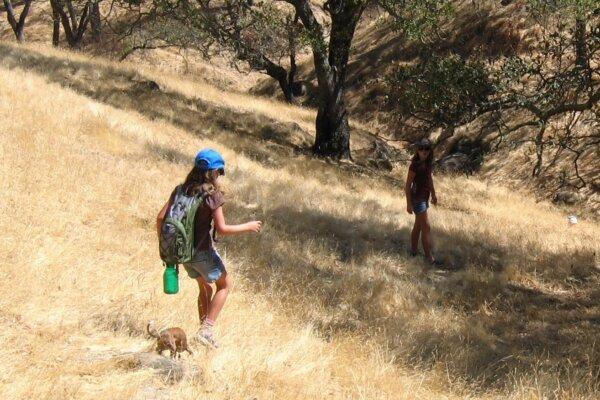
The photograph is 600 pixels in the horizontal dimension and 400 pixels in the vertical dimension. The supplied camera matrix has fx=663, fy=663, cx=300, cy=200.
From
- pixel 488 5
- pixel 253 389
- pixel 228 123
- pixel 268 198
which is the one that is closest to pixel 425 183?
pixel 268 198

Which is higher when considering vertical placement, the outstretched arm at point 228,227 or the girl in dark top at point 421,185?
the outstretched arm at point 228,227

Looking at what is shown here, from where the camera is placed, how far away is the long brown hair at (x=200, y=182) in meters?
4.42

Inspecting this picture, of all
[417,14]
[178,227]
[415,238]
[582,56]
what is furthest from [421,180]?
[417,14]

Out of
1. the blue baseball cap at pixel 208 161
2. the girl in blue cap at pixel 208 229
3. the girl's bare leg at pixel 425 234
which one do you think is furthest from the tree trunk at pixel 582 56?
the blue baseball cap at pixel 208 161

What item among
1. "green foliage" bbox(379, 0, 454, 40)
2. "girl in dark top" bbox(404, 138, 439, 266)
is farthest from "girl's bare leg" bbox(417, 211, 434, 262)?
"green foliage" bbox(379, 0, 454, 40)

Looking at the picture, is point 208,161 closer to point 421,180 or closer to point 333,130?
point 421,180

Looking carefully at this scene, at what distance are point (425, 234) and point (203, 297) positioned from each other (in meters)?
4.65

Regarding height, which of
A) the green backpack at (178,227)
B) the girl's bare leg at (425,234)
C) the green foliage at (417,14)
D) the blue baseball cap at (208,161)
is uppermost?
the green foliage at (417,14)

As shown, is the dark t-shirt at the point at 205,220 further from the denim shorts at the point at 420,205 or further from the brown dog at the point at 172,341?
the denim shorts at the point at 420,205

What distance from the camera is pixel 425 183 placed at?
8688 mm

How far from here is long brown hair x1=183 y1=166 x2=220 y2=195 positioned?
14.5ft

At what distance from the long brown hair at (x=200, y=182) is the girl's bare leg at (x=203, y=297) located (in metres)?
0.77

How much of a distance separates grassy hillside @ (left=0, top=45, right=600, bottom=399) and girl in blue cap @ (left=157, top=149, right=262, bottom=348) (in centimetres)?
30

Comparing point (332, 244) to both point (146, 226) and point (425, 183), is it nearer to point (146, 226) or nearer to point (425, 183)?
point (425, 183)
